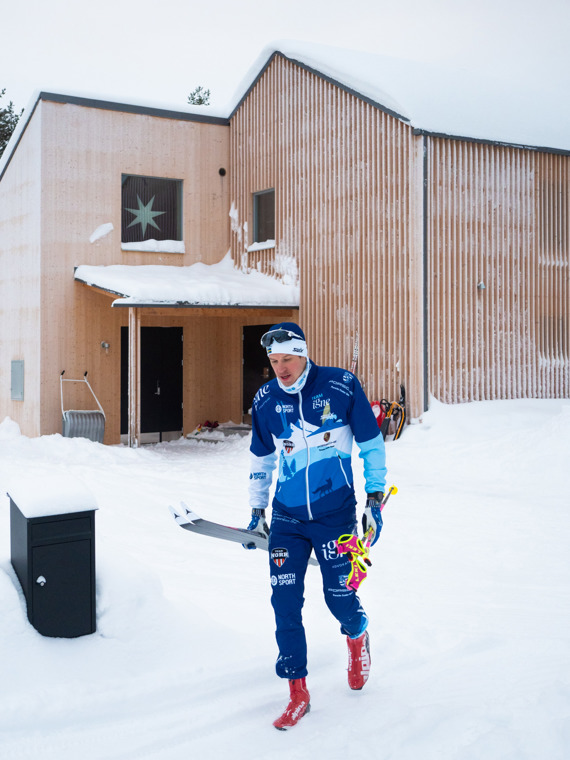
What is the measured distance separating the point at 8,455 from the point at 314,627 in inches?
319

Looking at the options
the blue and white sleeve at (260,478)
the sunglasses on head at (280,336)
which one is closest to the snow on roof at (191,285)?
the blue and white sleeve at (260,478)

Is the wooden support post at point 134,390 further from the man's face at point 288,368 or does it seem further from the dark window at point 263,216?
the man's face at point 288,368

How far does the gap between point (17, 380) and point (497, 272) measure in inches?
364

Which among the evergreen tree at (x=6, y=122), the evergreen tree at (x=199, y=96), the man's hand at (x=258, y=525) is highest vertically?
the evergreen tree at (x=199, y=96)

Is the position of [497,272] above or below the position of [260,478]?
above

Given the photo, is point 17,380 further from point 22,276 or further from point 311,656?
point 311,656

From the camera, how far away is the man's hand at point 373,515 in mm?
4012

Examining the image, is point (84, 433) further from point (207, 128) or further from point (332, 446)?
point (332, 446)

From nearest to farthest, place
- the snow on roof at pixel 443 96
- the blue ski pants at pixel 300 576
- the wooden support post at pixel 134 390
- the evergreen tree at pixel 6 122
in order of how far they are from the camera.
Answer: the blue ski pants at pixel 300 576, the snow on roof at pixel 443 96, the wooden support post at pixel 134 390, the evergreen tree at pixel 6 122

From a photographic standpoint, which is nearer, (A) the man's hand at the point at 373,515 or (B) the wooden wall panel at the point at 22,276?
(A) the man's hand at the point at 373,515

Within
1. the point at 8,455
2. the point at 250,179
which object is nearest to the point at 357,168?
the point at 250,179

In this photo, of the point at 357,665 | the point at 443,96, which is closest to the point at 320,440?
the point at 357,665

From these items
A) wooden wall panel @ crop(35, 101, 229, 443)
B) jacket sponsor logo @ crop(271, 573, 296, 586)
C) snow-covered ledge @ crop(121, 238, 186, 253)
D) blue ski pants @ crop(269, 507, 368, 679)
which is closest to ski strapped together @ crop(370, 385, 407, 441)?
wooden wall panel @ crop(35, 101, 229, 443)

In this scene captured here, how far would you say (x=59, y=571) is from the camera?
171 inches
